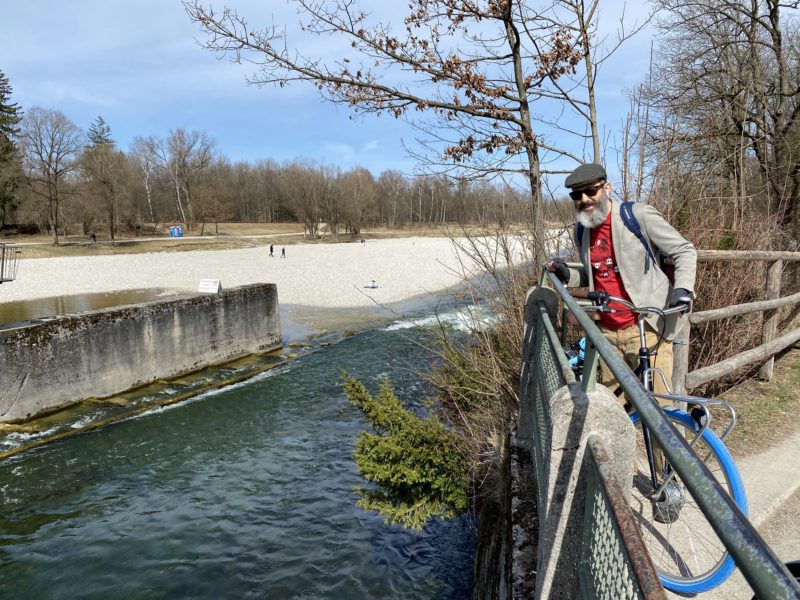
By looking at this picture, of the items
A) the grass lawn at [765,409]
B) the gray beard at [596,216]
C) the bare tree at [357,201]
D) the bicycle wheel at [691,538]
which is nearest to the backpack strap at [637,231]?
the gray beard at [596,216]

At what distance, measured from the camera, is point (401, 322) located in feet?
64.9

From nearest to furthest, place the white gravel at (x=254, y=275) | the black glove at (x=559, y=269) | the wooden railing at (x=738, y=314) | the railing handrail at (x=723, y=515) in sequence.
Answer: the railing handrail at (x=723, y=515) < the black glove at (x=559, y=269) < the wooden railing at (x=738, y=314) < the white gravel at (x=254, y=275)

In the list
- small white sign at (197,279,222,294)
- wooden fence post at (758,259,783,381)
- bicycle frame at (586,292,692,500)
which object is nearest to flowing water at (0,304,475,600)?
bicycle frame at (586,292,692,500)

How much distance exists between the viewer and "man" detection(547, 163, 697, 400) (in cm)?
347

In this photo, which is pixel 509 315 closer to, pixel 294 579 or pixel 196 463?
pixel 294 579

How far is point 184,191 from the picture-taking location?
266 ft

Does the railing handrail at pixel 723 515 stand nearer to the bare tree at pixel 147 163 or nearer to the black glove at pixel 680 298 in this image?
the black glove at pixel 680 298

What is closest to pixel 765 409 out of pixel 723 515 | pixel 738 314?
pixel 738 314

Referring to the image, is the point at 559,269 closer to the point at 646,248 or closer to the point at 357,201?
the point at 646,248

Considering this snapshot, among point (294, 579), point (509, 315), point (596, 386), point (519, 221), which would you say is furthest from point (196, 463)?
point (596, 386)

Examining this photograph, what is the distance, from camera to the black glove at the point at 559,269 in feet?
12.9

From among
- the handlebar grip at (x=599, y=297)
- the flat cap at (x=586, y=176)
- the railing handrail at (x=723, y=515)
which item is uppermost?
the flat cap at (x=586, y=176)

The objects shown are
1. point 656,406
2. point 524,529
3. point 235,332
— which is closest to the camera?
A: point 656,406

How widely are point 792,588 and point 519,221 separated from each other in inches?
232
